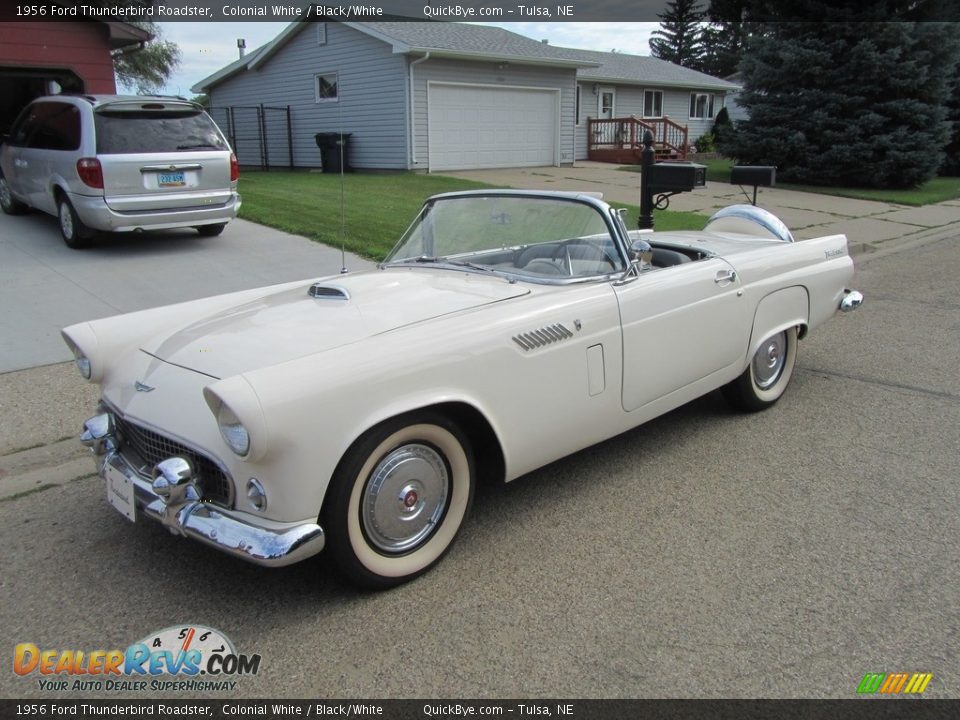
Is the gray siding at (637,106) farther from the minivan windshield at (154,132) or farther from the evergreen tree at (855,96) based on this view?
the minivan windshield at (154,132)

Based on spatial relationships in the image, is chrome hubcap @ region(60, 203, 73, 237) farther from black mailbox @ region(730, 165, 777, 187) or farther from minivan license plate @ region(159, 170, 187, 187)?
black mailbox @ region(730, 165, 777, 187)

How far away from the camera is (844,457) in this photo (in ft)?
13.5

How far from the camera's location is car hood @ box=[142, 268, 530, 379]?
9.64 ft

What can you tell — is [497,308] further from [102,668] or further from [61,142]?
[61,142]

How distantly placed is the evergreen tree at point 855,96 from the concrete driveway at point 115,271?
45.6ft

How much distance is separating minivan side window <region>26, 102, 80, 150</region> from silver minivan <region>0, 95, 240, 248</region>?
0.04ft

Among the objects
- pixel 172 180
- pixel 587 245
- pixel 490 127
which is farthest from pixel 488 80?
pixel 587 245

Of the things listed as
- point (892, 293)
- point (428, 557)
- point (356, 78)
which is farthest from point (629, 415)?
point (356, 78)

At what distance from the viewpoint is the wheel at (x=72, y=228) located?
8.45 meters

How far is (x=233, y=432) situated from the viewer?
250 cm

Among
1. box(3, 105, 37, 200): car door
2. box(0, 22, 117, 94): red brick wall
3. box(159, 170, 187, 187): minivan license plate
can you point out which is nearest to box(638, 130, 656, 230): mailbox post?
box(159, 170, 187, 187): minivan license plate

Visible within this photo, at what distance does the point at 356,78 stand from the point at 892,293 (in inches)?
605

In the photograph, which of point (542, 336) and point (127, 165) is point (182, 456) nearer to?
point (542, 336)

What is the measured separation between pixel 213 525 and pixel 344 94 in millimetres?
19427
